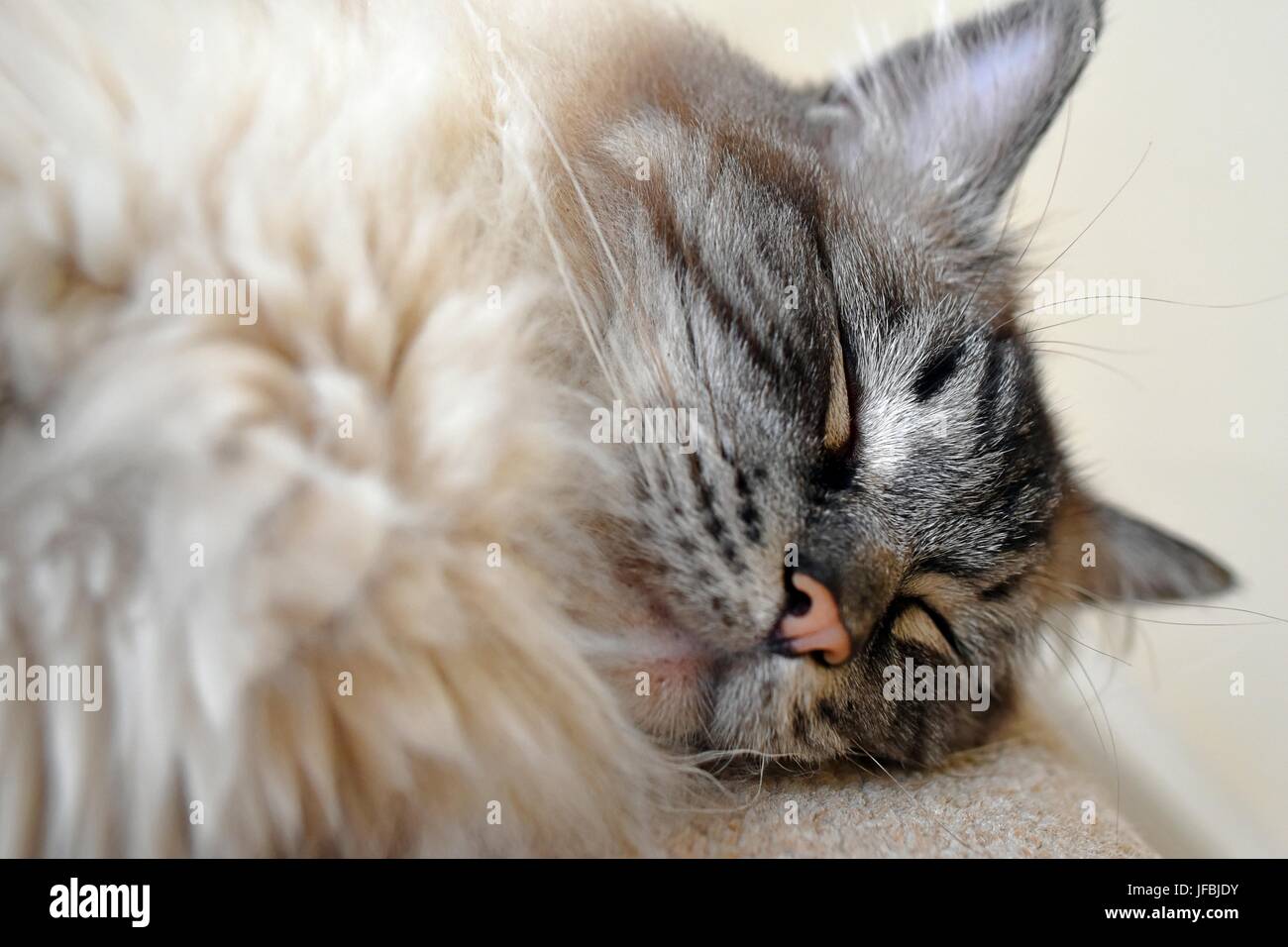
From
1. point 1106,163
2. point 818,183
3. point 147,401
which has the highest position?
point 1106,163

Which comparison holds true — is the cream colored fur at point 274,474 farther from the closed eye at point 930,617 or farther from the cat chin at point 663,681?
the closed eye at point 930,617

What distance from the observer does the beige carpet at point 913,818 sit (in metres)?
0.91

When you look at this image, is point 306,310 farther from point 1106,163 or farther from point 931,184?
point 1106,163

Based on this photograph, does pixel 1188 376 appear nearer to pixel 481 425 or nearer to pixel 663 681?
pixel 663 681

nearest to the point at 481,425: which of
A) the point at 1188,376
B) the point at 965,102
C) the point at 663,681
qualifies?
the point at 663,681

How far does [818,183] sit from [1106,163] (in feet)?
3.68

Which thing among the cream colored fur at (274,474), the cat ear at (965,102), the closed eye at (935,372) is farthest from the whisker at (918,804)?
the cat ear at (965,102)

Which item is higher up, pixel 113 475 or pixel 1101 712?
pixel 113 475

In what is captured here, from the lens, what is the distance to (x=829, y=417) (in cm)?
102

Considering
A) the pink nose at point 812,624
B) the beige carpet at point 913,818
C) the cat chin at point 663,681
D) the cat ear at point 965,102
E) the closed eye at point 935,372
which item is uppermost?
the cat ear at point 965,102

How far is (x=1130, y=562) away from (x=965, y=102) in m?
0.76
